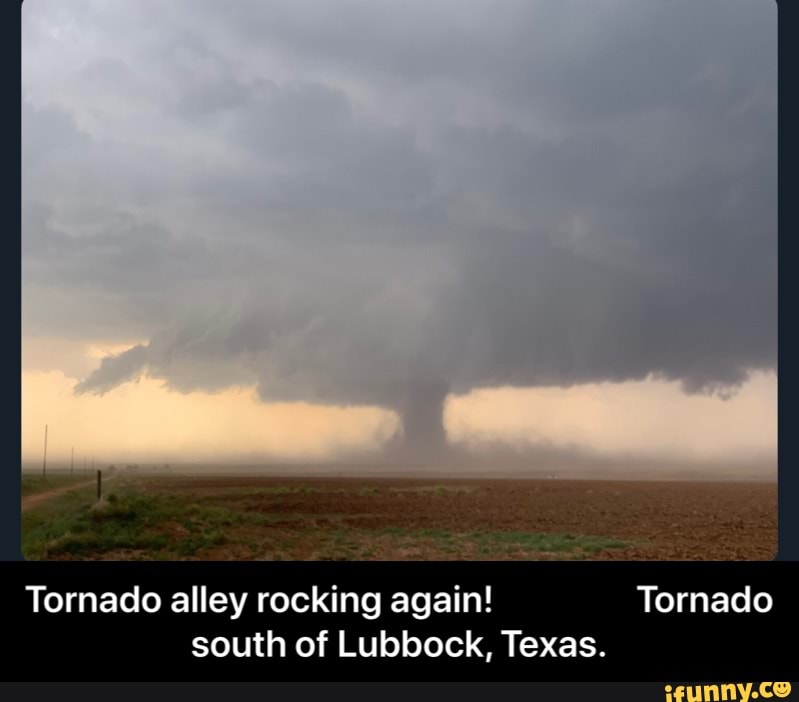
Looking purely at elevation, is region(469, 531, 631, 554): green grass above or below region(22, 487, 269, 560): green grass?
below

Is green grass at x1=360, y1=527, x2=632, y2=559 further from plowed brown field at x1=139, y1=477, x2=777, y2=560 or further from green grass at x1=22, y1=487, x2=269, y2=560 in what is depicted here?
green grass at x1=22, y1=487, x2=269, y2=560

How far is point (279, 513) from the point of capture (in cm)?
4156

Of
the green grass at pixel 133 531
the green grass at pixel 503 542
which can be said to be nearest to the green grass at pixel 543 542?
the green grass at pixel 503 542

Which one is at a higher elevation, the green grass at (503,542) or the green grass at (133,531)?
the green grass at (133,531)

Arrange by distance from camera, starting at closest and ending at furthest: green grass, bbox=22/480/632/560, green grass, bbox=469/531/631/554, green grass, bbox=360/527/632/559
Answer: green grass, bbox=22/480/632/560
green grass, bbox=360/527/632/559
green grass, bbox=469/531/631/554

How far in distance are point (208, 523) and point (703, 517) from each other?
2767 centimetres

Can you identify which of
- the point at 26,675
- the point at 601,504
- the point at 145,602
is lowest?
the point at 601,504

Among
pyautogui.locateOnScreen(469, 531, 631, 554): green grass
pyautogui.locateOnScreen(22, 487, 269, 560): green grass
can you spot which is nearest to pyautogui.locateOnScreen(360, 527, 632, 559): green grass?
pyautogui.locateOnScreen(469, 531, 631, 554): green grass

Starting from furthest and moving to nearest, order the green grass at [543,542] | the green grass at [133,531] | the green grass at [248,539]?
1. the green grass at [543,542]
2. the green grass at [248,539]
3. the green grass at [133,531]

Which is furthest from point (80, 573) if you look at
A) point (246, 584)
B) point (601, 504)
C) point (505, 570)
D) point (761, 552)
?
point (601, 504)

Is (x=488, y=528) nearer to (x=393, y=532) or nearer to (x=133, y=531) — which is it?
(x=393, y=532)

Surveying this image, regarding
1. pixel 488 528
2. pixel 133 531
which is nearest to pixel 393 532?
pixel 488 528

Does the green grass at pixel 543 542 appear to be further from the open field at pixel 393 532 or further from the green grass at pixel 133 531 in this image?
the green grass at pixel 133 531

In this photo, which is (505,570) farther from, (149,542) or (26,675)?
(149,542)
